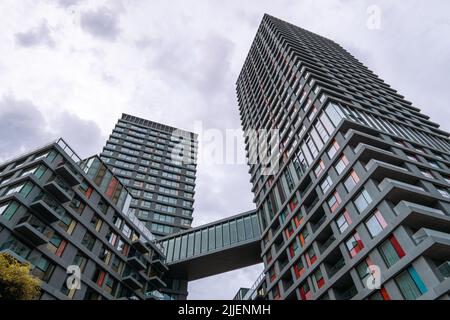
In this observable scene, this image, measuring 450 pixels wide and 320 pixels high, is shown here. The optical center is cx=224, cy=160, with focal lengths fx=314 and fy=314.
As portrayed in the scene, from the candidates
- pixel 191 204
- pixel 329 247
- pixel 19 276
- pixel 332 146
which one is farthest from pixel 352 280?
pixel 191 204

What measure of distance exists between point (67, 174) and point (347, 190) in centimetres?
2732

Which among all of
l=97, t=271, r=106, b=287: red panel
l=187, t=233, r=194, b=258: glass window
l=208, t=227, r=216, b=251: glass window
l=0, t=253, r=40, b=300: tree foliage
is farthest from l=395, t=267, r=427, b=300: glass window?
l=187, t=233, r=194, b=258: glass window

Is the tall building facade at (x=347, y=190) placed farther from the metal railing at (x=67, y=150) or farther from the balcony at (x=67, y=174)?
the metal railing at (x=67, y=150)

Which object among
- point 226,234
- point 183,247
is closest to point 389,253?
point 226,234

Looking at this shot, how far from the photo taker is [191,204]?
7925 cm

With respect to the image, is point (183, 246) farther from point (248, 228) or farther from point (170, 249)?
point (248, 228)

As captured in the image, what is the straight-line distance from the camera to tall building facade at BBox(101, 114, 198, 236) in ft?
239

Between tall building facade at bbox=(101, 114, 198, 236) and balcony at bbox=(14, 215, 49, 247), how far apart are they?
41.9 m

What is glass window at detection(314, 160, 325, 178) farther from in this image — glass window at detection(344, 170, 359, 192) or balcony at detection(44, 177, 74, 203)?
balcony at detection(44, 177, 74, 203)

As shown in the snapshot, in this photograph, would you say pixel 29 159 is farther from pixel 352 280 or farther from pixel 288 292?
pixel 352 280

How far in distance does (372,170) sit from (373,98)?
2440 centimetres

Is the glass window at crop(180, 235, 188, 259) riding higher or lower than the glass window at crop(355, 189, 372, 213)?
higher

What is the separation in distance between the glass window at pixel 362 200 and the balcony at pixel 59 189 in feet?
87.6
